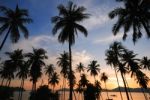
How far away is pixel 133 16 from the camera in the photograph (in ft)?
66.9

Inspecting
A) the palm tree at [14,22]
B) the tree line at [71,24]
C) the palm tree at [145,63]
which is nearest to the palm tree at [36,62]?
the tree line at [71,24]

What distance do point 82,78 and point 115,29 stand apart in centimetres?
4656

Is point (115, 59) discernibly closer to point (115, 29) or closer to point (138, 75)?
point (138, 75)

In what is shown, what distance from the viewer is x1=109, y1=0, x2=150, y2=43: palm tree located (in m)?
19.5

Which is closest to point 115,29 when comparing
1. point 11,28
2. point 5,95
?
point 11,28

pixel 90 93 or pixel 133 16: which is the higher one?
pixel 133 16

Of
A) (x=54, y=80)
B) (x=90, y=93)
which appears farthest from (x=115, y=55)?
(x=54, y=80)

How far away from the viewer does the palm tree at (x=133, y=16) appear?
63.9 feet

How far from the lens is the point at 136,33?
69.7 ft

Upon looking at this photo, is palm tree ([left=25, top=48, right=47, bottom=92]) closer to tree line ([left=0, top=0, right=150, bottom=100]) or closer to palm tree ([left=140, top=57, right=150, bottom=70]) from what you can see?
tree line ([left=0, top=0, right=150, bottom=100])

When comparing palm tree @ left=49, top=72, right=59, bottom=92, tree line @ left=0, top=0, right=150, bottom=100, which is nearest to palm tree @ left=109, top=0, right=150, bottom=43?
tree line @ left=0, top=0, right=150, bottom=100

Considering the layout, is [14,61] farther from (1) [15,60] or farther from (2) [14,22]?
(2) [14,22]

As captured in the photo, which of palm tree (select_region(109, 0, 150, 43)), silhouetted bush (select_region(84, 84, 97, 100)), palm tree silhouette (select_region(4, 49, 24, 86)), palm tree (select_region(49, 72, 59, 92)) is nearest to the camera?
palm tree (select_region(109, 0, 150, 43))

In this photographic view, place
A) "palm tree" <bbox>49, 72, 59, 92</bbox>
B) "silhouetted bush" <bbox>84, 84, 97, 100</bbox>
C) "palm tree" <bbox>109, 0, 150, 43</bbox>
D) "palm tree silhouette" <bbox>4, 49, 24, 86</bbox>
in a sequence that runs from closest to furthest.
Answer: "palm tree" <bbox>109, 0, 150, 43</bbox>, "silhouetted bush" <bbox>84, 84, 97, 100</bbox>, "palm tree silhouette" <bbox>4, 49, 24, 86</bbox>, "palm tree" <bbox>49, 72, 59, 92</bbox>
